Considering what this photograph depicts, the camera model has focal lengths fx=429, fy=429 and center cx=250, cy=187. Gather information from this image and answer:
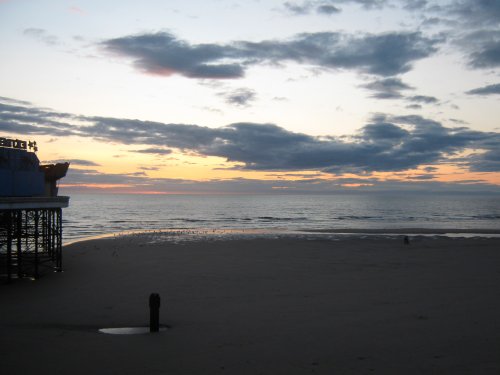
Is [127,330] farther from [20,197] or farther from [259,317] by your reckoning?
[20,197]

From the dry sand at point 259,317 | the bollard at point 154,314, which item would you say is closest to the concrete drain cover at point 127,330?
the bollard at point 154,314

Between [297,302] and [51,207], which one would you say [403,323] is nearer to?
[297,302]

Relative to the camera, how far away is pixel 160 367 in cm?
1043

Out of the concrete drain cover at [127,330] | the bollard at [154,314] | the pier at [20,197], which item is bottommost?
the concrete drain cover at [127,330]

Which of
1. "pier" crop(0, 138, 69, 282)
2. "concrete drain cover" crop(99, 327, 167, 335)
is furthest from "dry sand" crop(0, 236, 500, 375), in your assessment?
"pier" crop(0, 138, 69, 282)

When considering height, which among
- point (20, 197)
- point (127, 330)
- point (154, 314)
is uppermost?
point (20, 197)

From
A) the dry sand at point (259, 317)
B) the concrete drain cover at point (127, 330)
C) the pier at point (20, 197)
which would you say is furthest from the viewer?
the pier at point (20, 197)

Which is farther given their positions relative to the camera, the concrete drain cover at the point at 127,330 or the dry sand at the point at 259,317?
the concrete drain cover at the point at 127,330

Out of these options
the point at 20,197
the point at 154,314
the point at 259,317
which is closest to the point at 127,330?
the point at 154,314

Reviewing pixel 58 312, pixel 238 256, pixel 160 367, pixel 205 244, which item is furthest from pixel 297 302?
pixel 205 244

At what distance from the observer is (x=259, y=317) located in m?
15.1

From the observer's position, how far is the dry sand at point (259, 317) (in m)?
10.7

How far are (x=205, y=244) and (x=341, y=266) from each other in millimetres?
16901

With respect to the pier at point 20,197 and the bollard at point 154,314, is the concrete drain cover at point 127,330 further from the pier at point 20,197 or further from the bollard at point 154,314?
the pier at point 20,197
